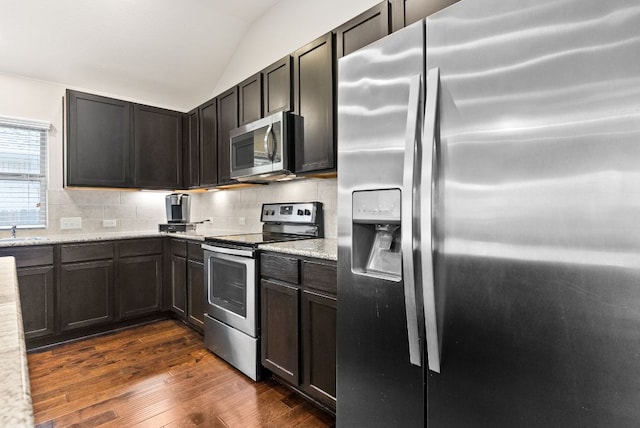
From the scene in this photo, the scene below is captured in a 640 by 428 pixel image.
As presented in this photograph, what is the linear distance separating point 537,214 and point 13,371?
3.55 ft

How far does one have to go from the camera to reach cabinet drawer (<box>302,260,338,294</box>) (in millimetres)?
1702

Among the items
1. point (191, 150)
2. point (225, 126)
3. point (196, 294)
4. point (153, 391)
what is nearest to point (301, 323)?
point (153, 391)

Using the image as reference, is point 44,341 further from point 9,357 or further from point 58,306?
point 9,357

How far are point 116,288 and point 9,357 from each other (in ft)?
10.2

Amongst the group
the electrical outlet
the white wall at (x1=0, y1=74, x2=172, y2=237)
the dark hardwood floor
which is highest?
the white wall at (x1=0, y1=74, x2=172, y2=237)

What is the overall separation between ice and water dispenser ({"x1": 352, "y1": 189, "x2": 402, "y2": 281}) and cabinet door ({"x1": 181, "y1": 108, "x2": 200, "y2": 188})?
2741 mm

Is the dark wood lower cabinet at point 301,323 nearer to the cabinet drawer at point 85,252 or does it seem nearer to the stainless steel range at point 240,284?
the stainless steel range at point 240,284

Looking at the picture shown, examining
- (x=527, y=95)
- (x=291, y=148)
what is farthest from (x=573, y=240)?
(x=291, y=148)

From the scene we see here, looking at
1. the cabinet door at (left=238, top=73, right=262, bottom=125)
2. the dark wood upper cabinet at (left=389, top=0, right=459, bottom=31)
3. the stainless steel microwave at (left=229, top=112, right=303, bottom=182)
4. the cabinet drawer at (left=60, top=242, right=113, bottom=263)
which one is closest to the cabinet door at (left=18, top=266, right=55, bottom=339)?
the cabinet drawer at (left=60, top=242, right=113, bottom=263)

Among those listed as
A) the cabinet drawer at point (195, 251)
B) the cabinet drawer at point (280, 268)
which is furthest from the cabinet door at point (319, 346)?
the cabinet drawer at point (195, 251)

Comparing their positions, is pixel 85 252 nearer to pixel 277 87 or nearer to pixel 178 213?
pixel 178 213

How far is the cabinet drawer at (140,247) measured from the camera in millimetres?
3241

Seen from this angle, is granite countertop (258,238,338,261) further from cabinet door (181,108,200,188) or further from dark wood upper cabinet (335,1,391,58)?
cabinet door (181,108,200,188)

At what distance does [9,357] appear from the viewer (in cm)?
50
